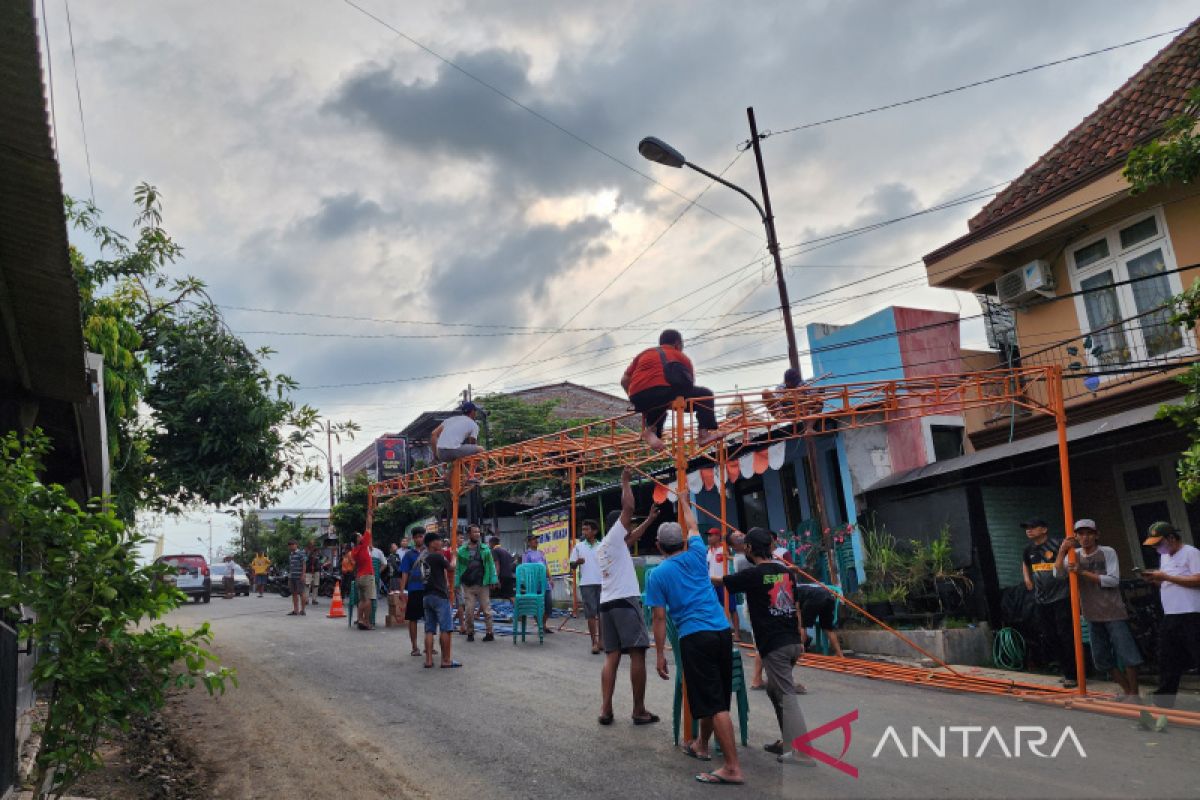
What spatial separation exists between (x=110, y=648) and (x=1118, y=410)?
46.3ft

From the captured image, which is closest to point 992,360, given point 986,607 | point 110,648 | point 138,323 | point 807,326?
point 807,326

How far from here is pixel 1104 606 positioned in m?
8.32

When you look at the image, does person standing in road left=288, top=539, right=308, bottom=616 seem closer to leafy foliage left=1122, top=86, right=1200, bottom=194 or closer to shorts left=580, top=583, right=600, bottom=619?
shorts left=580, top=583, right=600, bottom=619

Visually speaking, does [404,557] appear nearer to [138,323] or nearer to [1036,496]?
[138,323]

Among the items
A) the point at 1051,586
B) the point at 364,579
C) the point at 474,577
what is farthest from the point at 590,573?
the point at 1051,586

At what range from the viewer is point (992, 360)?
55.7 ft

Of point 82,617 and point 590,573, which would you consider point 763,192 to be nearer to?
point 590,573

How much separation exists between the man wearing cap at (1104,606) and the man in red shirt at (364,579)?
38.3 feet

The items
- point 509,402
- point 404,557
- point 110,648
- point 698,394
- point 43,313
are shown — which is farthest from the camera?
point 509,402

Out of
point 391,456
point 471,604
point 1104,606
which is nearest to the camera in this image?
point 1104,606

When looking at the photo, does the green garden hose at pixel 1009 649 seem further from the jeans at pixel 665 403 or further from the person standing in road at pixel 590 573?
the jeans at pixel 665 403

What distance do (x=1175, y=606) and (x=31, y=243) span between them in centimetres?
989

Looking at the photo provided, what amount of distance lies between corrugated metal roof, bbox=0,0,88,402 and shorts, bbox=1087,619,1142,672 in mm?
9576

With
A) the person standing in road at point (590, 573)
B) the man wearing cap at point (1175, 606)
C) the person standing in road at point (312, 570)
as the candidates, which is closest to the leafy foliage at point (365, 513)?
the person standing in road at point (312, 570)
